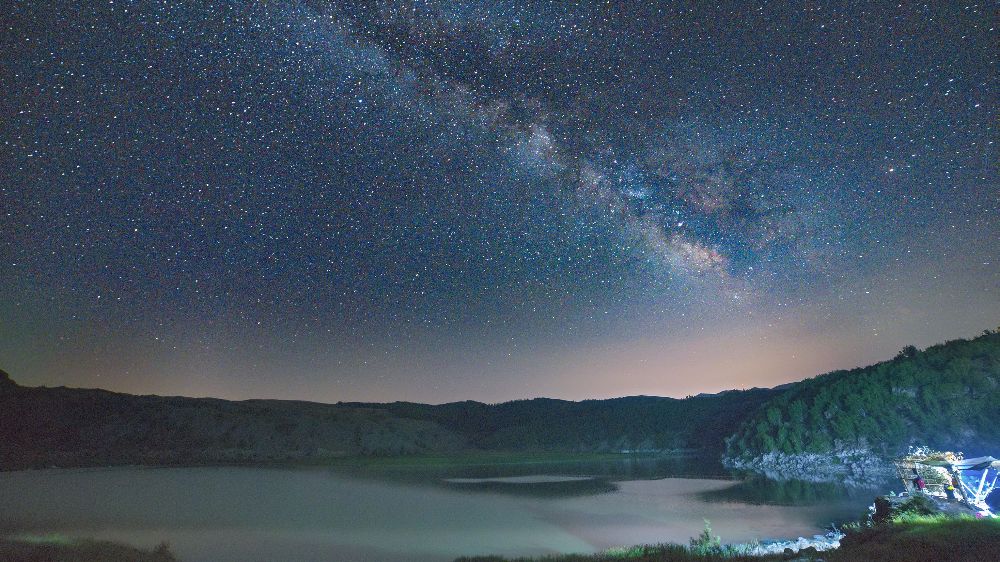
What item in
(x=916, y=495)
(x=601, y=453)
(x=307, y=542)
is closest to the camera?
(x=916, y=495)

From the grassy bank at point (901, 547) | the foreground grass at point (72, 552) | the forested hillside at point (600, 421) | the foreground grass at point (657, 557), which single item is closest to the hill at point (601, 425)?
the forested hillside at point (600, 421)

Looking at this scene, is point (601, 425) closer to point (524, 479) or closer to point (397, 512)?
point (524, 479)

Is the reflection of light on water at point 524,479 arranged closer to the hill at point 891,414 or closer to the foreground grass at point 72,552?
the hill at point 891,414

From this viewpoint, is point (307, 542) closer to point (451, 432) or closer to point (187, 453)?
point (187, 453)

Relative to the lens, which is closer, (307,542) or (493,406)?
(307,542)

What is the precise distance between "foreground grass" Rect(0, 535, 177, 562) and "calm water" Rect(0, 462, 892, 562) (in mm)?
2767

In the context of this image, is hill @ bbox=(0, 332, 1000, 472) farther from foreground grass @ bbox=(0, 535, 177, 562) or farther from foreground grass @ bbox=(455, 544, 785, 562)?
foreground grass @ bbox=(0, 535, 177, 562)

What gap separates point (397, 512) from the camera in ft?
107

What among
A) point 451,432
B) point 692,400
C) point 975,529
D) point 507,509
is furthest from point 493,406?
point 975,529

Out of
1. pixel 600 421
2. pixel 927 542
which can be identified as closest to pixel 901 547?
pixel 927 542

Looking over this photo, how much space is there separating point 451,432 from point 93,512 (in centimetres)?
10472

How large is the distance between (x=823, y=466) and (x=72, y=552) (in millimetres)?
63281

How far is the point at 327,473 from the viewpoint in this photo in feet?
200

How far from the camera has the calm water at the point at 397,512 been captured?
22.5 metres
